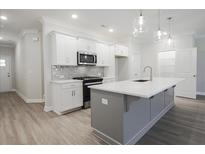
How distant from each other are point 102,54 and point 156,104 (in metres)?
2.71

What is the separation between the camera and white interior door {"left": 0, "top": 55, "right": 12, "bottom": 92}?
7012 mm

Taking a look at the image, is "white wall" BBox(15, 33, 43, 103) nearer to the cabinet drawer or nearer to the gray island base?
the cabinet drawer

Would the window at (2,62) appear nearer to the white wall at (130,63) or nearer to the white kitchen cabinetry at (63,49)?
the white kitchen cabinetry at (63,49)

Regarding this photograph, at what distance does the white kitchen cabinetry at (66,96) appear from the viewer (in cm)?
341

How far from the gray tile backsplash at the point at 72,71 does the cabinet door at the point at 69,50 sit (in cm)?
41

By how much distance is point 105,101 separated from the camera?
2.15 meters

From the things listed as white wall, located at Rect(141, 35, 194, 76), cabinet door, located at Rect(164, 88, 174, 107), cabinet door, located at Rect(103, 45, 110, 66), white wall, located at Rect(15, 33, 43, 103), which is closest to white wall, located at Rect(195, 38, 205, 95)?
white wall, located at Rect(141, 35, 194, 76)

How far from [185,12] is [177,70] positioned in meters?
2.84

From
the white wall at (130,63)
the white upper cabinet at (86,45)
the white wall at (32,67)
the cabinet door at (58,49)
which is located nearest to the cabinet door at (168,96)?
the white wall at (130,63)

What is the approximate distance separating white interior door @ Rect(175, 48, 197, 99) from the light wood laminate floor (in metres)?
1.86

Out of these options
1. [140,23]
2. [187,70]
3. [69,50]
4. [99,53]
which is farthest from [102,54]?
[187,70]

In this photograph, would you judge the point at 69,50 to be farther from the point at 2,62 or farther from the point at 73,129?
the point at 2,62
